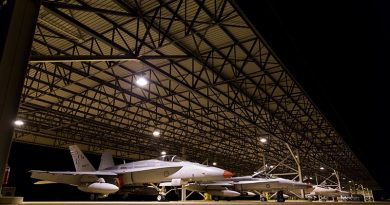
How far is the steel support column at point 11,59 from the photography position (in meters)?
3.18

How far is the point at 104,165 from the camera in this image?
2092cm

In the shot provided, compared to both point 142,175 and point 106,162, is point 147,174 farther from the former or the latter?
point 106,162

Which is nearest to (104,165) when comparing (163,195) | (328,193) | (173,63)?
(163,195)

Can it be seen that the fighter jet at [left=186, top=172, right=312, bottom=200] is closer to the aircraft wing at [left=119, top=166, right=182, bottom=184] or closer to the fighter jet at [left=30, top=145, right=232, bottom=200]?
the fighter jet at [left=30, top=145, right=232, bottom=200]

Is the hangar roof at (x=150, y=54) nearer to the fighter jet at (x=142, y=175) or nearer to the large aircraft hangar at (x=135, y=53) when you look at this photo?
the large aircraft hangar at (x=135, y=53)

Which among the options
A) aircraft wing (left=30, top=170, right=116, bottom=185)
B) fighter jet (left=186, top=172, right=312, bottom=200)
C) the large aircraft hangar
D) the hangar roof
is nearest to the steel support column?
the large aircraft hangar

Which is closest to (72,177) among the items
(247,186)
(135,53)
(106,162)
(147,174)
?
(106,162)

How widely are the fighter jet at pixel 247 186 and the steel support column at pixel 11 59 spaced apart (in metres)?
18.5

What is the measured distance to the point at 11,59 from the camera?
3.29 m

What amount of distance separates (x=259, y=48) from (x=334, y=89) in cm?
384

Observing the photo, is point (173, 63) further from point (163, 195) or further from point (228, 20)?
point (163, 195)

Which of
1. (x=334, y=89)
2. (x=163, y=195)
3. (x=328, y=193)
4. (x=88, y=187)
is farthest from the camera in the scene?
(x=328, y=193)

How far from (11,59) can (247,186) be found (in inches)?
787

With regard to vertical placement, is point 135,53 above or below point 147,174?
above
